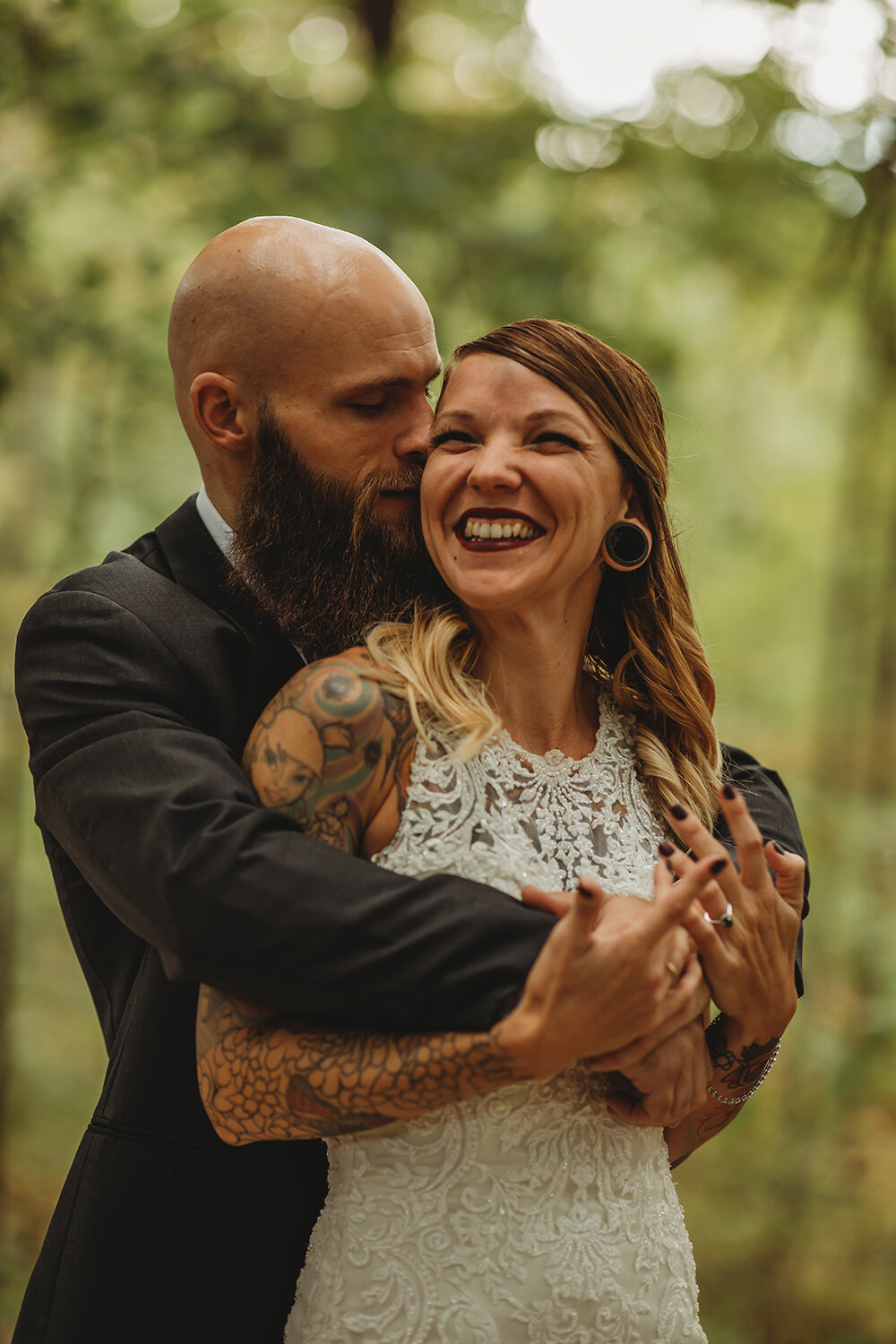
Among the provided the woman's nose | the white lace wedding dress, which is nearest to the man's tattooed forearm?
the white lace wedding dress

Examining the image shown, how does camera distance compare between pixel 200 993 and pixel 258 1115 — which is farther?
pixel 200 993

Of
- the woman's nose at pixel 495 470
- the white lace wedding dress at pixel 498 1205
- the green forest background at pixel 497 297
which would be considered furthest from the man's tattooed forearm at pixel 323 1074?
the green forest background at pixel 497 297

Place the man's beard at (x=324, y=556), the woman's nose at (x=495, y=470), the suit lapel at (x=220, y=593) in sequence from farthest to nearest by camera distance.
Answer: the man's beard at (x=324, y=556) → the suit lapel at (x=220, y=593) → the woman's nose at (x=495, y=470)

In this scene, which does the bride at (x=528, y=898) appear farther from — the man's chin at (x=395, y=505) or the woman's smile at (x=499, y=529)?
the man's chin at (x=395, y=505)

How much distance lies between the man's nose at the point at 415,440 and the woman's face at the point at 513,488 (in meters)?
0.30

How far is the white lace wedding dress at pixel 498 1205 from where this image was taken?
1847 mm

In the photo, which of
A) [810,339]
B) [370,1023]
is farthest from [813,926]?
[370,1023]

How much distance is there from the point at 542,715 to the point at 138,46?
4.30m

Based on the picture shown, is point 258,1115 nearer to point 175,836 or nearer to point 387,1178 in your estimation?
point 387,1178

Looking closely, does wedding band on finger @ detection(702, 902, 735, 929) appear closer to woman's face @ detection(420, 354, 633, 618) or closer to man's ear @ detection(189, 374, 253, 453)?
woman's face @ detection(420, 354, 633, 618)

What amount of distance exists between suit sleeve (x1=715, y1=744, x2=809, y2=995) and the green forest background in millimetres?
2779

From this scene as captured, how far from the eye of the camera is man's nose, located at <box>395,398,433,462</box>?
2.46 meters

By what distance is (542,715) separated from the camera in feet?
7.31

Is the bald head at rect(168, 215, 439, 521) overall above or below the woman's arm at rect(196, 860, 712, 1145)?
above
